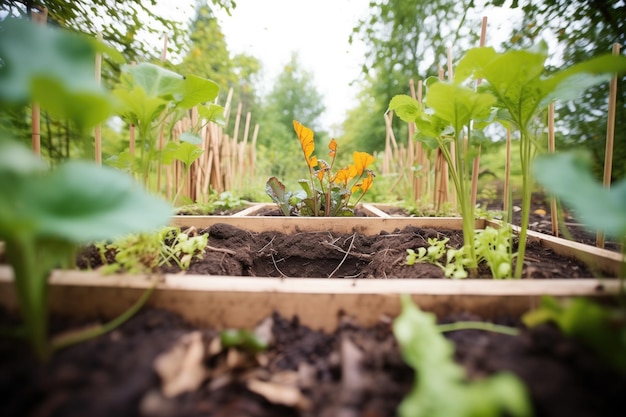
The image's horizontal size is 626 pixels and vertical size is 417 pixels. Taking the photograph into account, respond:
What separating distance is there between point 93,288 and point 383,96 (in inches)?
274

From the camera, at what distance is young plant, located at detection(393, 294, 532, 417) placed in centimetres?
30

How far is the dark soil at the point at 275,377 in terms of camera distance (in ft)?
1.20

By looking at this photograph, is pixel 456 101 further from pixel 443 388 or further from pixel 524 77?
pixel 443 388

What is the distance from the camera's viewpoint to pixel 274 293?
62 cm

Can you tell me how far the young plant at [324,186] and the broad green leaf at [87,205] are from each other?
4.29 ft

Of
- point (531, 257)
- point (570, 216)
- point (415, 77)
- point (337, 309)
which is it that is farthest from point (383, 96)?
point (337, 309)

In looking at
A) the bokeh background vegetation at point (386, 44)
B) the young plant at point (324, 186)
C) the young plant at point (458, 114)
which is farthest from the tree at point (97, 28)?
the young plant at point (458, 114)

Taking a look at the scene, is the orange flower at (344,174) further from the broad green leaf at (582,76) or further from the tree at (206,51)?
the tree at (206,51)

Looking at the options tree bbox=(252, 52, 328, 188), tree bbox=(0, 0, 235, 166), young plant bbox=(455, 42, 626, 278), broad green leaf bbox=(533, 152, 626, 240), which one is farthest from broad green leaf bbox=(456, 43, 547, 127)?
tree bbox=(252, 52, 328, 188)

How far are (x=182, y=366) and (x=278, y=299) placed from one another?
23cm

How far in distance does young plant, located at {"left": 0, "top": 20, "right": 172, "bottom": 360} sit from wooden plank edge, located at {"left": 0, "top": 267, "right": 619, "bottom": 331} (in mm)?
157

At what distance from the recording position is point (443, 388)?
0.34 metres

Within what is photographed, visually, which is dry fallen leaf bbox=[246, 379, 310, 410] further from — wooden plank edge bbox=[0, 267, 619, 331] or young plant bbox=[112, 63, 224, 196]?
young plant bbox=[112, 63, 224, 196]

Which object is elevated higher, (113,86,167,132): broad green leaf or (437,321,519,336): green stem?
(113,86,167,132): broad green leaf
